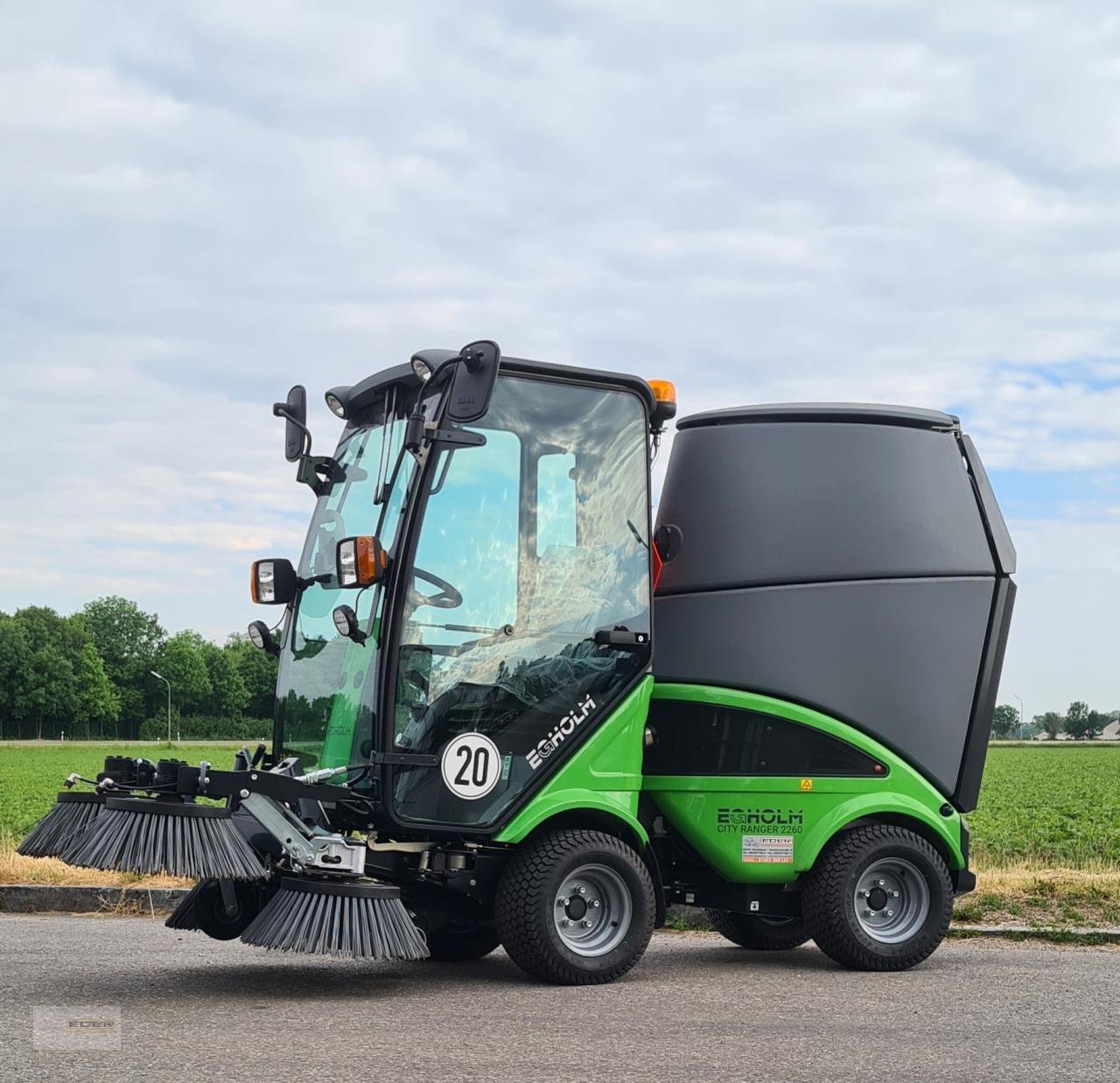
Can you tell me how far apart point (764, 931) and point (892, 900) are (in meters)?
1.02

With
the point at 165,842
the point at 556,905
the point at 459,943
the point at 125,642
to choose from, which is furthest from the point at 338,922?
the point at 125,642

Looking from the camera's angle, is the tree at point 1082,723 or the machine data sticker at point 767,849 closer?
the machine data sticker at point 767,849

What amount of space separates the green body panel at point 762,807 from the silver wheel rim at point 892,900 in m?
0.31

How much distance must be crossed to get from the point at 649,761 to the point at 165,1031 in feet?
10.2

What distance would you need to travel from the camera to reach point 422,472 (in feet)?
22.3

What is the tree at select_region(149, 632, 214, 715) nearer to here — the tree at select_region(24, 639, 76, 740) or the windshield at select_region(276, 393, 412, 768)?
the tree at select_region(24, 639, 76, 740)

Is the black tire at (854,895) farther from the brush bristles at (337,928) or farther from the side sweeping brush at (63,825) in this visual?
the side sweeping brush at (63,825)

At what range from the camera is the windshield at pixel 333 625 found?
22.6 feet

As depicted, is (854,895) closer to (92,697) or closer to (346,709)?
(346,709)

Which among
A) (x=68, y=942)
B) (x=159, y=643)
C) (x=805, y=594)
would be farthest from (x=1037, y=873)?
(x=159, y=643)

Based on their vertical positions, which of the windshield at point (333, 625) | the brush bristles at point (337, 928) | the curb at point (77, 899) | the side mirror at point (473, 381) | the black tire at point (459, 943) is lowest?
the curb at point (77, 899)

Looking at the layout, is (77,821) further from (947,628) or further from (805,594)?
(947,628)

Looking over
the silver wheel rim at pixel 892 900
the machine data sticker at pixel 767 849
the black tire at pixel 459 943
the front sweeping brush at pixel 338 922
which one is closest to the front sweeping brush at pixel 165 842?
the front sweeping brush at pixel 338 922

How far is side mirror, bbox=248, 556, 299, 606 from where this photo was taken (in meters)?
7.68
